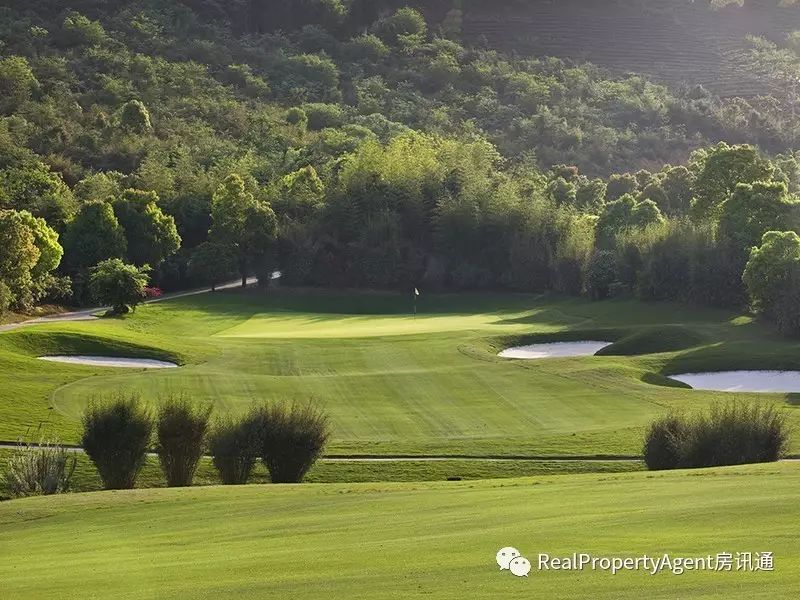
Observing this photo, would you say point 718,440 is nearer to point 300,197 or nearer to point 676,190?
point 300,197

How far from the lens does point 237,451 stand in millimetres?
31656

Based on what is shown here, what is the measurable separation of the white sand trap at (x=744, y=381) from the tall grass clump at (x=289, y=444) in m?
20.1

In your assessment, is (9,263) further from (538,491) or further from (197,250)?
(538,491)

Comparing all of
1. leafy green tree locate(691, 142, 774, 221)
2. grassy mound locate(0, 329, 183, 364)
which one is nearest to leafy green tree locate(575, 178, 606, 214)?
leafy green tree locate(691, 142, 774, 221)

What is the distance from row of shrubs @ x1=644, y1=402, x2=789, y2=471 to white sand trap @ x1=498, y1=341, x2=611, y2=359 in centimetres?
2557

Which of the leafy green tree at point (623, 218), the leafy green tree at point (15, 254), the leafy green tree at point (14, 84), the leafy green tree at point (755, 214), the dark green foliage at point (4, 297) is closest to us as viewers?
the dark green foliage at point (4, 297)

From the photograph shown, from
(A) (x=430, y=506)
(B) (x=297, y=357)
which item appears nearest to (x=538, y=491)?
(A) (x=430, y=506)

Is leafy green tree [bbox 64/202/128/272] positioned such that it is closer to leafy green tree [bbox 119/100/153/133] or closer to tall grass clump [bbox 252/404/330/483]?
leafy green tree [bbox 119/100/153/133]

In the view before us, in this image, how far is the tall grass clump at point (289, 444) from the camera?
3170 centimetres

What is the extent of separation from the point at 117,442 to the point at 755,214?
5022 centimetres

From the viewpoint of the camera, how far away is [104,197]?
93125 mm

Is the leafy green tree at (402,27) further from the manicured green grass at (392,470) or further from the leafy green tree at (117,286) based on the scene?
the manicured green grass at (392,470)

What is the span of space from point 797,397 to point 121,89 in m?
105

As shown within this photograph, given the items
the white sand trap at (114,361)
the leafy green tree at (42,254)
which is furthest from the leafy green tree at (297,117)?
the white sand trap at (114,361)
